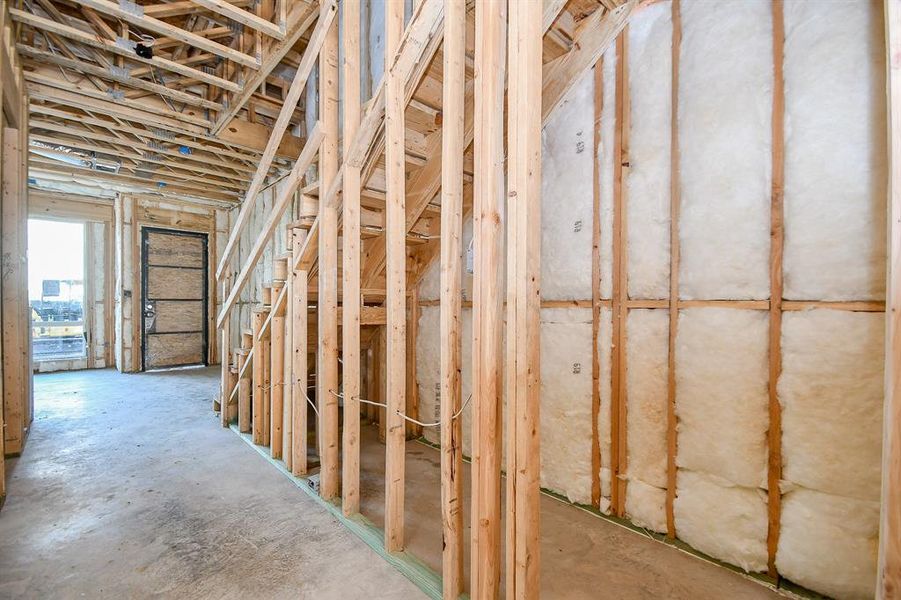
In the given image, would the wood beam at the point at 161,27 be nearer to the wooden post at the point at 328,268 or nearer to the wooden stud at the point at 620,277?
the wooden post at the point at 328,268

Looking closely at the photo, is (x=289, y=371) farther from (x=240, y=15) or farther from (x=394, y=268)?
(x=240, y=15)

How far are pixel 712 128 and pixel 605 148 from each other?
606mm

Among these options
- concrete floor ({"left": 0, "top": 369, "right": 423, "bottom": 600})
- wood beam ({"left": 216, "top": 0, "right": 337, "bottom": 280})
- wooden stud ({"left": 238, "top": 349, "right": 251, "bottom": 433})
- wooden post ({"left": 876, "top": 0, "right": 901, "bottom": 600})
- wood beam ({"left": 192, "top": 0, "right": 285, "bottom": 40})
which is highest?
wood beam ({"left": 192, "top": 0, "right": 285, "bottom": 40})

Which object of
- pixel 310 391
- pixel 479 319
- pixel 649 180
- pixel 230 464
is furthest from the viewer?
pixel 310 391

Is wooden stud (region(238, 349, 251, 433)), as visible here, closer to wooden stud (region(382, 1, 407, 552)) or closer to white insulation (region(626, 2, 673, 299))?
wooden stud (region(382, 1, 407, 552))

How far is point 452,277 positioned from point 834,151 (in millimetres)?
1866

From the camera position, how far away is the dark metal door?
7781 millimetres

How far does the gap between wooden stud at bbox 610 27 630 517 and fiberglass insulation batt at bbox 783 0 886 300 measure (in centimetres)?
80

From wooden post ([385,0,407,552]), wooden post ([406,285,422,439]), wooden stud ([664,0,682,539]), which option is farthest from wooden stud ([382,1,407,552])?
wooden post ([406,285,422,439])

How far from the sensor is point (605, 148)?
2670mm

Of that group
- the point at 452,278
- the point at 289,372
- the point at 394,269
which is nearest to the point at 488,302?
the point at 452,278

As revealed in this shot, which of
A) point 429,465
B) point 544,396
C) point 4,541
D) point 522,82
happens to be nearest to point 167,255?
point 4,541

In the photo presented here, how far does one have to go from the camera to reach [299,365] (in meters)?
3.17

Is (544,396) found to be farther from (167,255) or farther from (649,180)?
(167,255)
